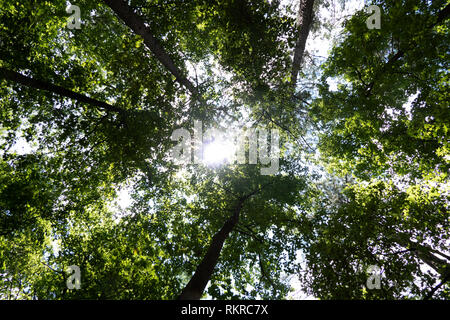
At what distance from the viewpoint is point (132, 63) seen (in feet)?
27.6

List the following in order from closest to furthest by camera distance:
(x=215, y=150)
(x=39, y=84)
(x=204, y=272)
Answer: (x=204, y=272) < (x=39, y=84) < (x=215, y=150)

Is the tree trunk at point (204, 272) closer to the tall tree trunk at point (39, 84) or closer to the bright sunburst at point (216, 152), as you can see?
the bright sunburst at point (216, 152)

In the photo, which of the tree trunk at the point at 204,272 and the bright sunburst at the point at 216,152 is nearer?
the tree trunk at the point at 204,272

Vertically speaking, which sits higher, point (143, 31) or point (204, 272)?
point (143, 31)

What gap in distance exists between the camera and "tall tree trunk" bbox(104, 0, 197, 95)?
29.1ft

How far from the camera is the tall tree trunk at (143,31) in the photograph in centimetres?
888

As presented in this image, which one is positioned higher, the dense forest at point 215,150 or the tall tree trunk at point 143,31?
the tall tree trunk at point 143,31

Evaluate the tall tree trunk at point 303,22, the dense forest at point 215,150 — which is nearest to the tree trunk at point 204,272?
the dense forest at point 215,150

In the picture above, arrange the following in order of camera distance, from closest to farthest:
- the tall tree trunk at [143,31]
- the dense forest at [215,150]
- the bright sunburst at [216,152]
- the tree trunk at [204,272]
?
the tree trunk at [204,272] < the dense forest at [215,150] < the tall tree trunk at [143,31] < the bright sunburst at [216,152]

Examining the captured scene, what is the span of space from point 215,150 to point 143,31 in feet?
22.7

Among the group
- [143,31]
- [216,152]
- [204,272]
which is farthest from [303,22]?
[204,272]

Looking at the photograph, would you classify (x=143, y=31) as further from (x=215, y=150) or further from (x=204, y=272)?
(x=204, y=272)

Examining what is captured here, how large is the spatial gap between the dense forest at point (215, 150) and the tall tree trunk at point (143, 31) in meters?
0.07

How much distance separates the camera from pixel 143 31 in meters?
9.38
